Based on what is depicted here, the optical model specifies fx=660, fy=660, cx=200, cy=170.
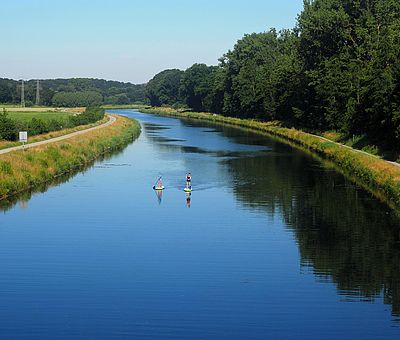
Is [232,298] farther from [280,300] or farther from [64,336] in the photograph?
[64,336]

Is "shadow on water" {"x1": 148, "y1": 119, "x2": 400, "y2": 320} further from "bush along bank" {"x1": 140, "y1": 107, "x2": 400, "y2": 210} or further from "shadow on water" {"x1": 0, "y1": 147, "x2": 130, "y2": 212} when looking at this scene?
"shadow on water" {"x1": 0, "y1": 147, "x2": 130, "y2": 212}

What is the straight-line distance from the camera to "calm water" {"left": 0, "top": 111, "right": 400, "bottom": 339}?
1830cm

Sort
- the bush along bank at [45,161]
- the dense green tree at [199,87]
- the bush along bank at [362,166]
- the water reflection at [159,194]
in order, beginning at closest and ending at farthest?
1. the bush along bank at [362,166]
2. the water reflection at [159,194]
3. the bush along bank at [45,161]
4. the dense green tree at [199,87]

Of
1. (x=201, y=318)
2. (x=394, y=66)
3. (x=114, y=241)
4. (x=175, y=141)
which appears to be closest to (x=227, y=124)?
(x=175, y=141)

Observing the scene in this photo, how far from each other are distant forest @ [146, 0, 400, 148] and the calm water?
11.7 meters

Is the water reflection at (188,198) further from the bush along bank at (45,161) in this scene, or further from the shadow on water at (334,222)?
the bush along bank at (45,161)

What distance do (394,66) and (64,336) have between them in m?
39.7

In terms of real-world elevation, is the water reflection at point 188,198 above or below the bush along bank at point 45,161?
below

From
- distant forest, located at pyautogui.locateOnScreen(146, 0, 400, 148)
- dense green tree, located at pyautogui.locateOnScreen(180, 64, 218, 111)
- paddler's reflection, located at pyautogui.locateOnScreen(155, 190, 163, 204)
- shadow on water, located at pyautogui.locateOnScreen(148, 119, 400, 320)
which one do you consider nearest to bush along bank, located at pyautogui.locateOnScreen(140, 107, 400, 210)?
shadow on water, located at pyautogui.locateOnScreen(148, 119, 400, 320)

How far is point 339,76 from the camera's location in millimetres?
71938

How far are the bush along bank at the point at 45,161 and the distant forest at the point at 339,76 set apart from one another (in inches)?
937

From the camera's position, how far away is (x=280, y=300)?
2017 cm

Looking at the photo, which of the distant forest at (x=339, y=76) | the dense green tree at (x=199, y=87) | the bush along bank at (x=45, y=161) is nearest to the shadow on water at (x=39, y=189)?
the bush along bank at (x=45, y=161)

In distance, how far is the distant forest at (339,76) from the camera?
172ft
